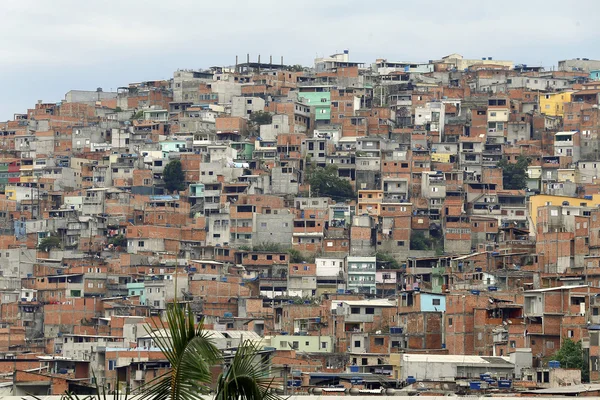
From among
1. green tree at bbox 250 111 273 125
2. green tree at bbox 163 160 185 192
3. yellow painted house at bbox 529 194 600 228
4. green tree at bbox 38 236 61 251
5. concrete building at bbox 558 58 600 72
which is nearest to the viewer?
yellow painted house at bbox 529 194 600 228

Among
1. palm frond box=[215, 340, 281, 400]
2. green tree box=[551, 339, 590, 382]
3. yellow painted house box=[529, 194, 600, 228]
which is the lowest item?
green tree box=[551, 339, 590, 382]

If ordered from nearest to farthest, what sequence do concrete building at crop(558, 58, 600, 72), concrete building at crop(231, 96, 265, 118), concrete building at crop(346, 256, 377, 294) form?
concrete building at crop(346, 256, 377, 294)
concrete building at crop(231, 96, 265, 118)
concrete building at crop(558, 58, 600, 72)

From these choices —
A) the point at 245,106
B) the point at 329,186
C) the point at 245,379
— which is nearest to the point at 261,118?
the point at 245,106

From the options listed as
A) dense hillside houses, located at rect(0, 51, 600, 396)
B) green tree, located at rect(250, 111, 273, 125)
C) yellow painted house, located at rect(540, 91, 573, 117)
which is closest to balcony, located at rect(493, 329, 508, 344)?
dense hillside houses, located at rect(0, 51, 600, 396)

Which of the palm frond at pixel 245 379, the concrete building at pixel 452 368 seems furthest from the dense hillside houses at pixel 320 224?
the palm frond at pixel 245 379

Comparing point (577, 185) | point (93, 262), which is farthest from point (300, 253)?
point (577, 185)

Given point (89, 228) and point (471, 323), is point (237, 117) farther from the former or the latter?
point (471, 323)

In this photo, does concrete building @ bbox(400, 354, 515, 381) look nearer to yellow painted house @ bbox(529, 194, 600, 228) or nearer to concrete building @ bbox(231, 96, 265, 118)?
yellow painted house @ bbox(529, 194, 600, 228)

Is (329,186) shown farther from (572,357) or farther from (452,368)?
(572,357)
